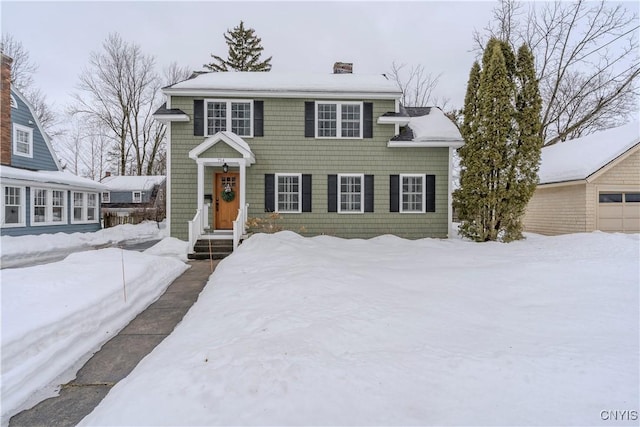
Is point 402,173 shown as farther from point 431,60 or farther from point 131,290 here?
point 431,60

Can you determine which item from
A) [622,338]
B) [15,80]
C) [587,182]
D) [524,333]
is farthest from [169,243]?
[15,80]

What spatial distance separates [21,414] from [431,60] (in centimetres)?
2597

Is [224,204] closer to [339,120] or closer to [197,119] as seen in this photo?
[197,119]

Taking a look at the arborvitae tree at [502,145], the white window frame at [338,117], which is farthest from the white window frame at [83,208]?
the arborvitae tree at [502,145]

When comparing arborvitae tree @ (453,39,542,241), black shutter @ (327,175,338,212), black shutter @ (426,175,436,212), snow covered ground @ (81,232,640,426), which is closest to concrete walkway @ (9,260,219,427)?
snow covered ground @ (81,232,640,426)

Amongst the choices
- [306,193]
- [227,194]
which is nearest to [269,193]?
[306,193]

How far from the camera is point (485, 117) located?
397 inches

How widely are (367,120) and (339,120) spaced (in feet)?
3.33

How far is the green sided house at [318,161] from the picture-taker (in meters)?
10.8

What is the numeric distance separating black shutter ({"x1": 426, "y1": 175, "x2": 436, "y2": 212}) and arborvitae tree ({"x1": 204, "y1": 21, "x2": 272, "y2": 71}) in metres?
21.9

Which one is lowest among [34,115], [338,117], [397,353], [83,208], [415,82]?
[397,353]

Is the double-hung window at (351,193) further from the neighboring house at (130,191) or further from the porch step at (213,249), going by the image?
the neighboring house at (130,191)

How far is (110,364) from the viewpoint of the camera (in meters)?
3.45

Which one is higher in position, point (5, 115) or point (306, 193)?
point (5, 115)
